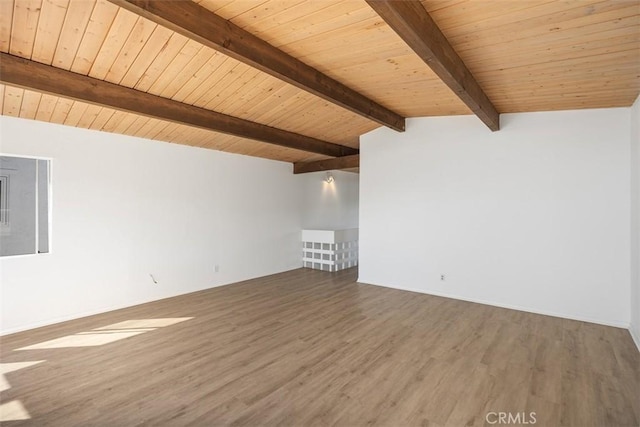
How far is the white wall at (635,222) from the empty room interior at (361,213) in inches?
2.3

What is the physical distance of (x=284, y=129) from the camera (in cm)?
532

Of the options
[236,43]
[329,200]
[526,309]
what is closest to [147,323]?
[236,43]

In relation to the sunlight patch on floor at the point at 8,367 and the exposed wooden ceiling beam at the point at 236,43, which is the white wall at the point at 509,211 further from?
the sunlight patch on floor at the point at 8,367

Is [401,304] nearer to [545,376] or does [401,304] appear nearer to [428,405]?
[545,376]

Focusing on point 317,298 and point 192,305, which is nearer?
point 192,305

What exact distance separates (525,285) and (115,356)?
16.7 ft

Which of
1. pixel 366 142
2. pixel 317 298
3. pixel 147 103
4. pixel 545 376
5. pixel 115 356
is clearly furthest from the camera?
pixel 366 142

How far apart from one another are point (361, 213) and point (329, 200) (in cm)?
260

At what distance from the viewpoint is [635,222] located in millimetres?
3605

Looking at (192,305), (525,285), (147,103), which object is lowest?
(192,305)

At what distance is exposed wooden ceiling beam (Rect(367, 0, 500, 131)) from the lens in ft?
6.47

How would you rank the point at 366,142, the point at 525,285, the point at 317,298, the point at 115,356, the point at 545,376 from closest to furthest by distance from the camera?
the point at 545,376 → the point at 115,356 → the point at 525,285 → the point at 317,298 → the point at 366,142

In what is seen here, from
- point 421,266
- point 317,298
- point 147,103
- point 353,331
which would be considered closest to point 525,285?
point 421,266

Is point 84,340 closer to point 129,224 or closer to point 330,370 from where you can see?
point 129,224
